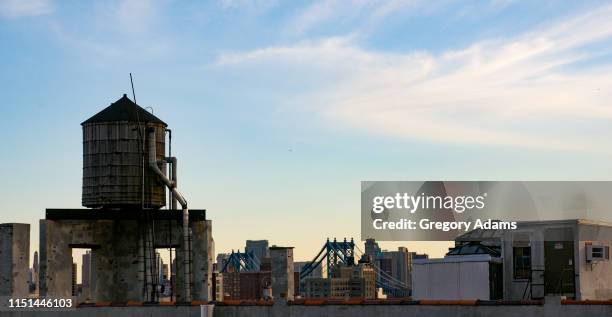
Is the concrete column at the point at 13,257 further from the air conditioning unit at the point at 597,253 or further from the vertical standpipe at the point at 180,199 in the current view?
the air conditioning unit at the point at 597,253

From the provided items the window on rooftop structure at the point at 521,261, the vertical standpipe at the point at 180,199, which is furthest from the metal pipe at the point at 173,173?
the window on rooftop structure at the point at 521,261

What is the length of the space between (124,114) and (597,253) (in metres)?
25.0

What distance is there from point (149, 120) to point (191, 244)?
23.1ft

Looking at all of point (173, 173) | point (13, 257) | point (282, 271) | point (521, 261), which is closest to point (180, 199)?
point (173, 173)

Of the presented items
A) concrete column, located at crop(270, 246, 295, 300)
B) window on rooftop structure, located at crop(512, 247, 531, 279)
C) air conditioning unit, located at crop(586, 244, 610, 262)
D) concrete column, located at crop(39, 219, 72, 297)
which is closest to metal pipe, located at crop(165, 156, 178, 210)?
concrete column, located at crop(39, 219, 72, 297)

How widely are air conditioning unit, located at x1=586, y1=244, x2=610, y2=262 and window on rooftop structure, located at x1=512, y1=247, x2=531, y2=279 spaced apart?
8.49 feet

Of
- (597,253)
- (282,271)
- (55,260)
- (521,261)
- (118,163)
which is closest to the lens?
(282,271)

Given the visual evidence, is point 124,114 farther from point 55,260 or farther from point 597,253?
point 597,253

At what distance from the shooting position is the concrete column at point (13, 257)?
47.3 meters

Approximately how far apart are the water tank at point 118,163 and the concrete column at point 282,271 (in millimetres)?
11918

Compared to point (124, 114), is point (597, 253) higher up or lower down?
lower down

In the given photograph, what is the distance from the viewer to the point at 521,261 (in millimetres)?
44062

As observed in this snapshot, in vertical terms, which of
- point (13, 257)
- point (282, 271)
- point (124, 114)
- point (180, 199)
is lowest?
point (282, 271)

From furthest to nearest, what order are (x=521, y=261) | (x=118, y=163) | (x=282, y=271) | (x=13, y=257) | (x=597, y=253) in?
(x=118, y=163) → (x=13, y=257) → (x=521, y=261) → (x=597, y=253) → (x=282, y=271)
